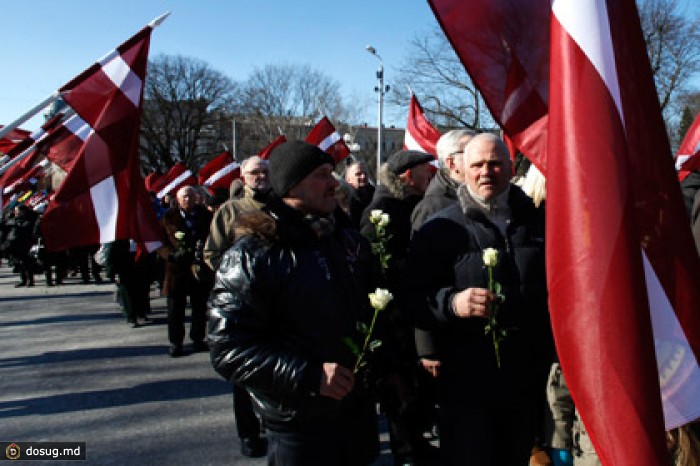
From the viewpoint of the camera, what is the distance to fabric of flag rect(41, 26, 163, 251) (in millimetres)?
4457

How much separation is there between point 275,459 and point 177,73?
5595cm

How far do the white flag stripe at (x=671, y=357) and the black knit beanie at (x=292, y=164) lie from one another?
136cm

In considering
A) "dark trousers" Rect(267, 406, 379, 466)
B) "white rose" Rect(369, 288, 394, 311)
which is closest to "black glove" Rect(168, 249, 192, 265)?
"dark trousers" Rect(267, 406, 379, 466)

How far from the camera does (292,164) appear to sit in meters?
2.47

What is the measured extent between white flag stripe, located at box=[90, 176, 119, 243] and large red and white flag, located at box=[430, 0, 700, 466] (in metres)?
3.73

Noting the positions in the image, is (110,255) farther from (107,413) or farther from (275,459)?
(275,459)

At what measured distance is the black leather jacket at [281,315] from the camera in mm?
2217

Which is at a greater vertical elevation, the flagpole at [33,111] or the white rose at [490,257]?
the flagpole at [33,111]

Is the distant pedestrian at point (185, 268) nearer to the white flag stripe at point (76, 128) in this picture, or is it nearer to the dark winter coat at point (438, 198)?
the white flag stripe at point (76, 128)

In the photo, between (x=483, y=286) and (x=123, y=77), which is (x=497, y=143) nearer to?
(x=483, y=286)

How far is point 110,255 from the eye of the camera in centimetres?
872

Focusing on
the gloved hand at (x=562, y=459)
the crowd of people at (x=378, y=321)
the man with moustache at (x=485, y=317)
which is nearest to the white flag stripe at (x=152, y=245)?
the crowd of people at (x=378, y=321)

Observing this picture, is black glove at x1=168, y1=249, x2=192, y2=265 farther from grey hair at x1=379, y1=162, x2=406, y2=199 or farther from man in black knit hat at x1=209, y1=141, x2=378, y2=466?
man in black knit hat at x1=209, y1=141, x2=378, y2=466

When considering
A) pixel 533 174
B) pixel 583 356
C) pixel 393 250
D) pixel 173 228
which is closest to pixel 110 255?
pixel 173 228
